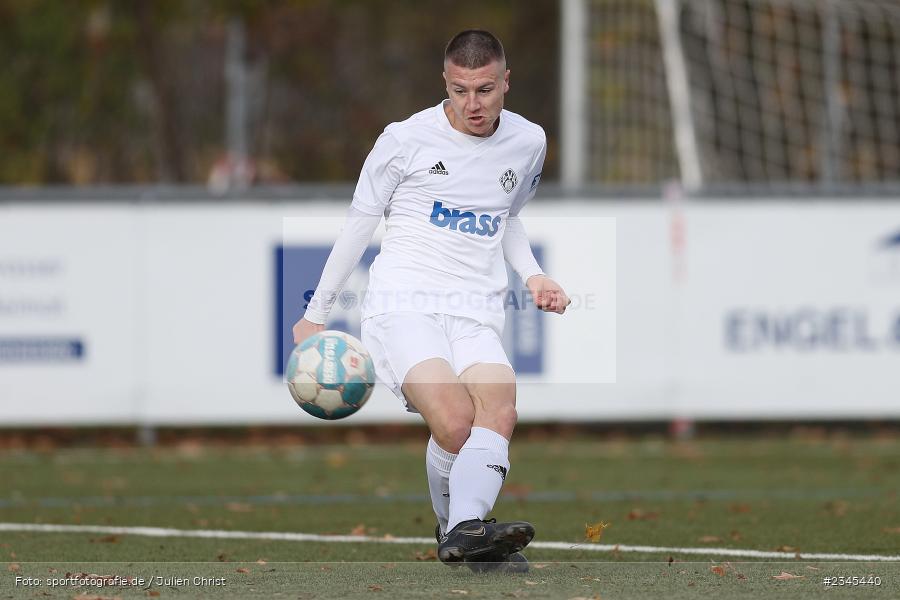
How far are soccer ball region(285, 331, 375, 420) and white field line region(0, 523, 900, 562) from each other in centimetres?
176

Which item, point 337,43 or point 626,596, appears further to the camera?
point 337,43

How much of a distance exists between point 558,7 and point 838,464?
18528 millimetres

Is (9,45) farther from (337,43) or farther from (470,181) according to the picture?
(470,181)

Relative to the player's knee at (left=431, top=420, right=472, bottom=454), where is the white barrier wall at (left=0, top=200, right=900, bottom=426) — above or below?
above

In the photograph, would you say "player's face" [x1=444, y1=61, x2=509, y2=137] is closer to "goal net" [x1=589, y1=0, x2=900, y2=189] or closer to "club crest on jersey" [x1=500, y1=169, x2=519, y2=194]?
"club crest on jersey" [x1=500, y1=169, x2=519, y2=194]

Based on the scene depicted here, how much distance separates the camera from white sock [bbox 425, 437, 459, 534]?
6.86m

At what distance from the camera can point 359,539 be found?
852cm

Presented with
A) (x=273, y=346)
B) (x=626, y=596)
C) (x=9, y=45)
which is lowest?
(x=626, y=596)

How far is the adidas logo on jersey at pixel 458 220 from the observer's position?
22.5 ft

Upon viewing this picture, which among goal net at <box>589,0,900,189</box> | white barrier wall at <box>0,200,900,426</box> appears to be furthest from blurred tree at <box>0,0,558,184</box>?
white barrier wall at <box>0,200,900,426</box>

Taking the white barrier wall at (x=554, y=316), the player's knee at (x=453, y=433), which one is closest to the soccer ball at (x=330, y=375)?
the player's knee at (x=453, y=433)

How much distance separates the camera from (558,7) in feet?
98.9

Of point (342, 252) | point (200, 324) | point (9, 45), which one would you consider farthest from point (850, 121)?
point (342, 252)

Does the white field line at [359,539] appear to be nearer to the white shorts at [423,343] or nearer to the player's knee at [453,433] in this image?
the player's knee at [453,433]
